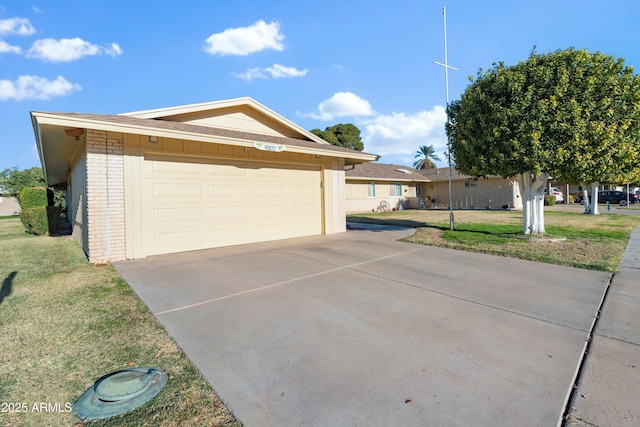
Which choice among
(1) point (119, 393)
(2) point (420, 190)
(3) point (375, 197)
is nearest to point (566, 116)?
(1) point (119, 393)

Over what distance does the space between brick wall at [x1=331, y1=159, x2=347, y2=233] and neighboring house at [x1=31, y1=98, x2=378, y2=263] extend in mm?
38

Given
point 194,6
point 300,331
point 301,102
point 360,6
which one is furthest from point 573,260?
point 301,102

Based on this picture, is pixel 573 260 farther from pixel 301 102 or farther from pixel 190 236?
pixel 301 102

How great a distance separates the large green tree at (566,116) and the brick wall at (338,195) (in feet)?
16.4

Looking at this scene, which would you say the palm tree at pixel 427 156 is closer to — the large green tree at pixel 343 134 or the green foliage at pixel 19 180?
the large green tree at pixel 343 134

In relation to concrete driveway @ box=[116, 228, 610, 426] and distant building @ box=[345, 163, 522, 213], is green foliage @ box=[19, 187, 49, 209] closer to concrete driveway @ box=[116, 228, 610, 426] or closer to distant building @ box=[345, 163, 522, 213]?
concrete driveway @ box=[116, 228, 610, 426]

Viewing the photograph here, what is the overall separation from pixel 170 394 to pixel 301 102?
18447 mm

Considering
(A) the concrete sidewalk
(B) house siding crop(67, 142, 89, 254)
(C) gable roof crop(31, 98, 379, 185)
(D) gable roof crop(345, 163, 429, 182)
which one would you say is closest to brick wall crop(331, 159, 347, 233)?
(C) gable roof crop(31, 98, 379, 185)

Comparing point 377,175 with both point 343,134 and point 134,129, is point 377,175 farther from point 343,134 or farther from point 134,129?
point 134,129

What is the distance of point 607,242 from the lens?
863cm

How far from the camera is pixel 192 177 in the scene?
8258 mm

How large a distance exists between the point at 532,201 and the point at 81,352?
10.8 meters

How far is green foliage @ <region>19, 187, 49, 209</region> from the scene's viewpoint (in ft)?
53.8

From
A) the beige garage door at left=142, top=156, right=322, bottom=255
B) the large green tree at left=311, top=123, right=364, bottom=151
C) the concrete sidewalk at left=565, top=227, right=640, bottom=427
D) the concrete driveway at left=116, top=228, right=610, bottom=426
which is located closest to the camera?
the concrete sidewalk at left=565, top=227, right=640, bottom=427
